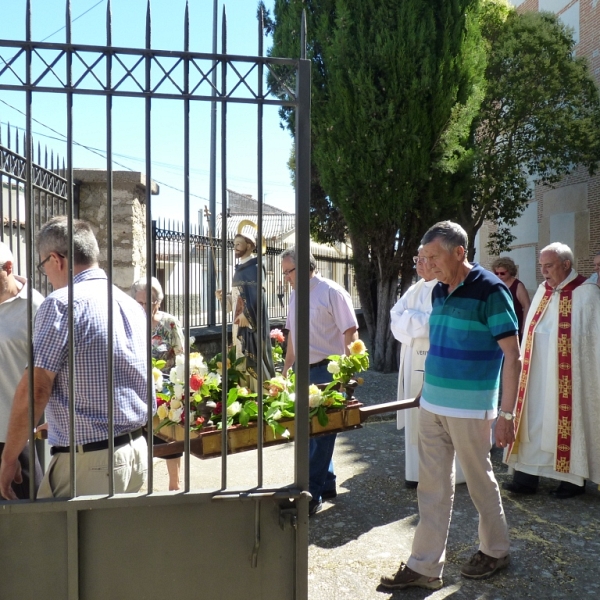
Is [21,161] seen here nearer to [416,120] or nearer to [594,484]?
[594,484]

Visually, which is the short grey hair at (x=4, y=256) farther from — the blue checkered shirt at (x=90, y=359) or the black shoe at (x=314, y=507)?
the black shoe at (x=314, y=507)

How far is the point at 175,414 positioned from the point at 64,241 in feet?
3.56

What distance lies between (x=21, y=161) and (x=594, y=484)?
16.9ft

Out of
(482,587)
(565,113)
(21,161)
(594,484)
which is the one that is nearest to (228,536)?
(482,587)

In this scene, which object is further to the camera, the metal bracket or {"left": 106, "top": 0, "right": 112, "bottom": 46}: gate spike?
the metal bracket

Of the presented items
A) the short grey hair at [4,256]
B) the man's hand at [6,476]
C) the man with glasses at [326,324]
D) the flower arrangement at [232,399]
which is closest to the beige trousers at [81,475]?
the man's hand at [6,476]

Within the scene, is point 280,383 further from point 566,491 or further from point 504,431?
point 566,491

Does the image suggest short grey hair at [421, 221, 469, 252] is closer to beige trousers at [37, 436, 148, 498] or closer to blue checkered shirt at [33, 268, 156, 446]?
blue checkered shirt at [33, 268, 156, 446]

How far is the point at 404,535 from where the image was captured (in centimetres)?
427

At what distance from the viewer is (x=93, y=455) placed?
2.67 m

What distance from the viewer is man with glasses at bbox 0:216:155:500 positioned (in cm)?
251

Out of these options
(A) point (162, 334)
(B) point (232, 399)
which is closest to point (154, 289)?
(A) point (162, 334)

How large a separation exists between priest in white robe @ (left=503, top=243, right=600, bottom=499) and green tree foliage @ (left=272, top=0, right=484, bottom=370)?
21.7 feet

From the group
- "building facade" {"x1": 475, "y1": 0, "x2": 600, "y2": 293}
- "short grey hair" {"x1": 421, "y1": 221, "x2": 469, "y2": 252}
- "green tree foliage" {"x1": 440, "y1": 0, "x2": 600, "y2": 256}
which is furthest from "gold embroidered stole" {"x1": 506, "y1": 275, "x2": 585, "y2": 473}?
"building facade" {"x1": 475, "y1": 0, "x2": 600, "y2": 293}
